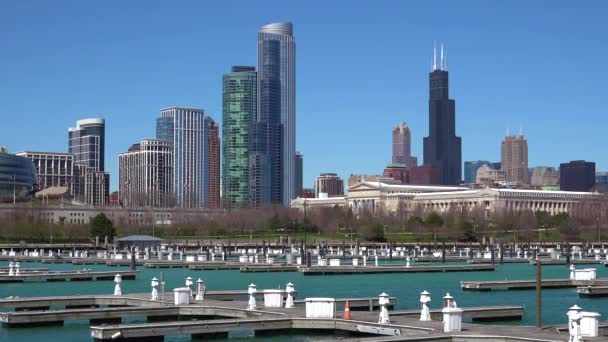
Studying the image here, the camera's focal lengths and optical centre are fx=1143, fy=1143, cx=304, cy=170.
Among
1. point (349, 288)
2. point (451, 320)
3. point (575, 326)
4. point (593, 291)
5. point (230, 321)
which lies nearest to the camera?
point (575, 326)

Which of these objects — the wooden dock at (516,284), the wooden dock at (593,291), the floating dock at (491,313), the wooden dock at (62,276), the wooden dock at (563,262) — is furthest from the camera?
the wooden dock at (563,262)

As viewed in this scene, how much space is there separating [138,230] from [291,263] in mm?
83055

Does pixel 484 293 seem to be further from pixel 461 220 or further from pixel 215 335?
pixel 461 220

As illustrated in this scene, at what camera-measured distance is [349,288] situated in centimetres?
7081

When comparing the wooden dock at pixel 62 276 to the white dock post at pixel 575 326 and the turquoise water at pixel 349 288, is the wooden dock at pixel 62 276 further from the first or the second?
the white dock post at pixel 575 326

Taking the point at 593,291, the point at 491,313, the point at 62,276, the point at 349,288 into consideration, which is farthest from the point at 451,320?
the point at 62,276

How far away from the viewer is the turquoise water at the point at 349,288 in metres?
43.5

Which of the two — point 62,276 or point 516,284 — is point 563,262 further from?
point 62,276

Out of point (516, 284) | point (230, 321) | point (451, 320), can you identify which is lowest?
point (516, 284)

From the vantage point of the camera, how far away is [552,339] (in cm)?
3353

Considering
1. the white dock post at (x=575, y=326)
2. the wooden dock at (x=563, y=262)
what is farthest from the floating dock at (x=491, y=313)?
the wooden dock at (x=563, y=262)

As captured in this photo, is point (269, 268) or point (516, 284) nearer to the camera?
point (516, 284)

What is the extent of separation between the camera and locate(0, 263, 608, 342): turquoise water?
4353 cm

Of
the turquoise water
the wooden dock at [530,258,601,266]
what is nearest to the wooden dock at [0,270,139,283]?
the turquoise water
